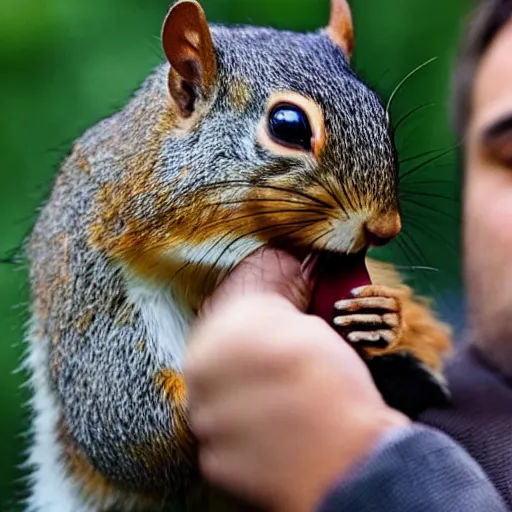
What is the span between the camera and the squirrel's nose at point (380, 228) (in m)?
0.58

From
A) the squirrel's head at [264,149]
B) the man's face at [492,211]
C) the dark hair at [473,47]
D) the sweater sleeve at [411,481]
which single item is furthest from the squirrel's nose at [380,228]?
the dark hair at [473,47]

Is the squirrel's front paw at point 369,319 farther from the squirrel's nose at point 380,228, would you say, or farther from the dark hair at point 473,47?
the dark hair at point 473,47

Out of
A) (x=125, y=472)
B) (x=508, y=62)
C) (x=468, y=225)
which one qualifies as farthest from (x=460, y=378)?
(x=125, y=472)

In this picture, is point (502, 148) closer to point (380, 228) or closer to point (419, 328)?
point (419, 328)

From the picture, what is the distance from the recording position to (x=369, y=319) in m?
0.60

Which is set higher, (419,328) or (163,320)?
(163,320)

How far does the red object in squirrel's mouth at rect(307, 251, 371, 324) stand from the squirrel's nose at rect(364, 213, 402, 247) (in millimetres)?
14

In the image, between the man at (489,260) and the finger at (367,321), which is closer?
the finger at (367,321)

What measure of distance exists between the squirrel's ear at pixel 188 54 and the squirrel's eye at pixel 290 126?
6 cm

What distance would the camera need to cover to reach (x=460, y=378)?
1010mm

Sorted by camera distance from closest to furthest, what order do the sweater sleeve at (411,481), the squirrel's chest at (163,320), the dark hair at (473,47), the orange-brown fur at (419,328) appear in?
the sweater sleeve at (411,481), the squirrel's chest at (163,320), the orange-brown fur at (419,328), the dark hair at (473,47)

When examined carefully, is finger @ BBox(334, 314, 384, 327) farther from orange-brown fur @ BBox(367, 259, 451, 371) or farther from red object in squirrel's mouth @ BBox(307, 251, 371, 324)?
orange-brown fur @ BBox(367, 259, 451, 371)

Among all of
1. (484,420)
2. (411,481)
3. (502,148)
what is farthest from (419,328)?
(411,481)

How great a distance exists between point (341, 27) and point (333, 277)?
21 cm
